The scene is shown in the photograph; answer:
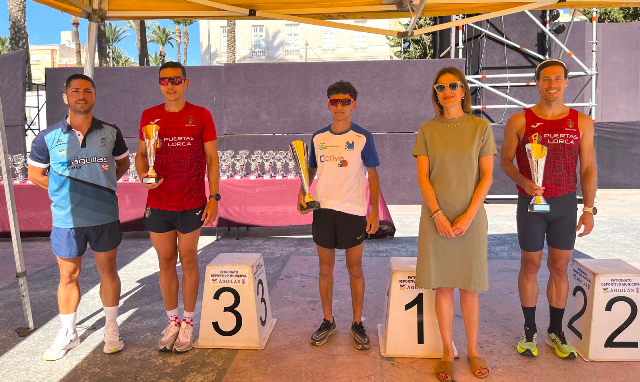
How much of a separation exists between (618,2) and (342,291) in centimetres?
371

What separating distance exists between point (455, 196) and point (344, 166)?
777 mm

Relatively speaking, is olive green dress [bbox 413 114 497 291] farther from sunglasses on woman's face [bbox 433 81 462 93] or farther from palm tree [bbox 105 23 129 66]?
palm tree [bbox 105 23 129 66]

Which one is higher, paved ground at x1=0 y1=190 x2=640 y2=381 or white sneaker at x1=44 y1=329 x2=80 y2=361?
white sneaker at x1=44 y1=329 x2=80 y2=361

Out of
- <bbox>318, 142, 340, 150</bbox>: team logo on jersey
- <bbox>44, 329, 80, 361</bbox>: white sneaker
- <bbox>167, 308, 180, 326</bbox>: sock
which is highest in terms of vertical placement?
<bbox>318, 142, 340, 150</bbox>: team logo on jersey

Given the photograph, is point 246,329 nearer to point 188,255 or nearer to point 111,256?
point 188,255

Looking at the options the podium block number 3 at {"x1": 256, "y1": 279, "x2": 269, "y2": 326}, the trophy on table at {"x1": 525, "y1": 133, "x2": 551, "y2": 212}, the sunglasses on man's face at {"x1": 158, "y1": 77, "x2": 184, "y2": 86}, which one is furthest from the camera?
the podium block number 3 at {"x1": 256, "y1": 279, "x2": 269, "y2": 326}

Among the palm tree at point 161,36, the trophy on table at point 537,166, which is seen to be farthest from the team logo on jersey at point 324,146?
the palm tree at point 161,36

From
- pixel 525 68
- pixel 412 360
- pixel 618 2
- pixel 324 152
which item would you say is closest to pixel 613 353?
pixel 412 360

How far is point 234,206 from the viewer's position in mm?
7152

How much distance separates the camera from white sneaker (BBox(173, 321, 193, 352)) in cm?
347

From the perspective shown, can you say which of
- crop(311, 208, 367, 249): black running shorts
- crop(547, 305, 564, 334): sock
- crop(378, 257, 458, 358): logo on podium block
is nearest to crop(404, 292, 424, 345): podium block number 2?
crop(378, 257, 458, 358): logo on podium block

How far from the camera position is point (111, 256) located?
3.49 meters

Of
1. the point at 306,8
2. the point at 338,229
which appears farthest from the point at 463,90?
the point at 306,8

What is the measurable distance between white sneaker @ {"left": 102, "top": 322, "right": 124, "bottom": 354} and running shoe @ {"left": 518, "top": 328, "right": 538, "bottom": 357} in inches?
106
